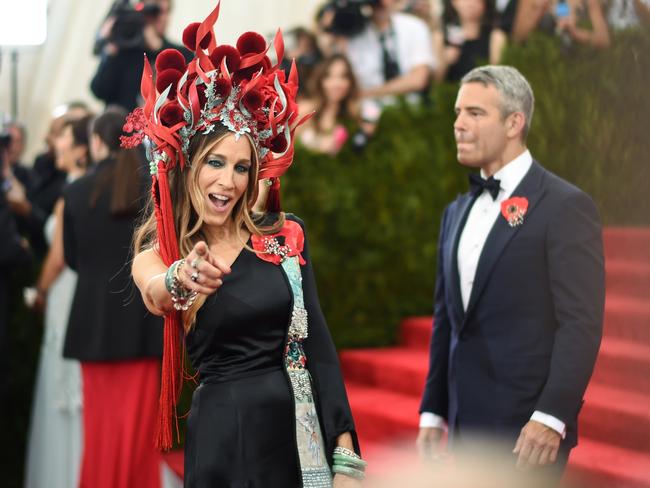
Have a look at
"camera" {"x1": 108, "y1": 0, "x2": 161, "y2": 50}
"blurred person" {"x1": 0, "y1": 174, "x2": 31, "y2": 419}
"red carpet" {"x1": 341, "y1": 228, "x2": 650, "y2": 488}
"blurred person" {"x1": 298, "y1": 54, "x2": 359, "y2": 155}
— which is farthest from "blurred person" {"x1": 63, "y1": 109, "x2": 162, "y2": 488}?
"blurred person" {"x1": 298, "y1": 54, "x2": 359, "y2": 155}

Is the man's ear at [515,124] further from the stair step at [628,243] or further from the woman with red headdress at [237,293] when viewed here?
the woman with red headdress at [237,293]

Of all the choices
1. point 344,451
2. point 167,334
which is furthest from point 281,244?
point 344,451

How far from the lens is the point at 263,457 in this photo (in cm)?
239

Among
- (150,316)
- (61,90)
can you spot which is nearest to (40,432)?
(150,316)

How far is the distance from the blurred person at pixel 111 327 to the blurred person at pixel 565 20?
1.98 m

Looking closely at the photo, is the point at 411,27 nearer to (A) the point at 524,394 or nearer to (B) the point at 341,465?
(A) the point at 524,394

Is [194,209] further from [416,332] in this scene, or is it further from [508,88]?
[416,332]

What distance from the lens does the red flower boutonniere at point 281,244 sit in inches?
96.6

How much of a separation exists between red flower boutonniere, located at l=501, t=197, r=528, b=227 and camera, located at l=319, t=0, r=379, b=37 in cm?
369

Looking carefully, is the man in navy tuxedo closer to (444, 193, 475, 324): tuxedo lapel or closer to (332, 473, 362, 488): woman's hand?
(444, 193, 475, 324): tuxedo lapel

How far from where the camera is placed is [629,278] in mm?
3371

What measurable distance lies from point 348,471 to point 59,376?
10.9 feet

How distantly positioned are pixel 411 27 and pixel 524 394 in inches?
152

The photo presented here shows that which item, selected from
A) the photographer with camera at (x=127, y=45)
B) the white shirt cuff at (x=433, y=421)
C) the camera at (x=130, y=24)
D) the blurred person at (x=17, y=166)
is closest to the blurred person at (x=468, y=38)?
the photographer with camera at (x=127, y=45)
